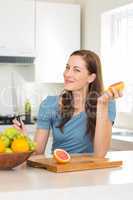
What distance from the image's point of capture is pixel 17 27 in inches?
198

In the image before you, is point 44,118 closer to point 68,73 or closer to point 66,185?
point 68,73

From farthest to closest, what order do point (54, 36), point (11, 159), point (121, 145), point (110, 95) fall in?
1. point (54, 36)
2. point (121, 145)
3. point (110, 95)
4. point (11, 159)

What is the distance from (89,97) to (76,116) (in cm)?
18

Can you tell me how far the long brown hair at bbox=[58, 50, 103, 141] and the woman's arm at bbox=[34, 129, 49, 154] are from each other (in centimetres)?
11

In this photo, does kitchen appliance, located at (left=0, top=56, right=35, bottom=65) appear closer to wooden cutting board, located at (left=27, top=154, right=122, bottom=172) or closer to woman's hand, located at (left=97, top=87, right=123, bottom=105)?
woman's hand, located at (left=97, top=87, right=123, bottom=105)

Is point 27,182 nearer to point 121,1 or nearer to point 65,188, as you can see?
point 65,188

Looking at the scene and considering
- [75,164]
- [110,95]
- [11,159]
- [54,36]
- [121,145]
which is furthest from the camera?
[54,36]

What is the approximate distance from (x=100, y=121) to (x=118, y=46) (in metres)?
2.73

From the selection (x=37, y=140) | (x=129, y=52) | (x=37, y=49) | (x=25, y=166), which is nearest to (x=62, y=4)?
(x=37, y=49)

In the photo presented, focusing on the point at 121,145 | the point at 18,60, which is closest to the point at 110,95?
the point at 121,145

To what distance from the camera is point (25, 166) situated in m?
2.11

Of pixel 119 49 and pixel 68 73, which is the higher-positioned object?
pixel 119 49

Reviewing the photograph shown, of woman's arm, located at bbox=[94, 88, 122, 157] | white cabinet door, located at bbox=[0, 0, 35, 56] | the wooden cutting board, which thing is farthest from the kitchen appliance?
the wooden cutting board

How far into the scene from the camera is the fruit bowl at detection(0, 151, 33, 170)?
1.89 meters
